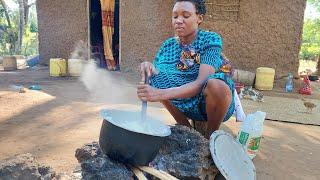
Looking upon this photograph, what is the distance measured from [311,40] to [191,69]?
2246cm

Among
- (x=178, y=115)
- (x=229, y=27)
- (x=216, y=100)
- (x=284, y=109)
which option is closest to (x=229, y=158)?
(x=216, y=100)

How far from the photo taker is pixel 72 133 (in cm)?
297

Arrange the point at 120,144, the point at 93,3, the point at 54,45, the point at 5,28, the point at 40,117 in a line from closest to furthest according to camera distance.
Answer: the point at 120,144, the point at 40,117, the point at 54,45, the point at 93,3, the point at 5,28

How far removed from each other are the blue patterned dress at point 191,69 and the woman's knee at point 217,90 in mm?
48

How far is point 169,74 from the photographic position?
241 centimetres

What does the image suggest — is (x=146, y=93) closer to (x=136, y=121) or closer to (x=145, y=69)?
(x=136, y=121)

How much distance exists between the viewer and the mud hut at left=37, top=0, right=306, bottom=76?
6.39 meters

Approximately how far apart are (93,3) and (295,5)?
5.30m

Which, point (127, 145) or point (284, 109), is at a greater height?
point (127, 145)

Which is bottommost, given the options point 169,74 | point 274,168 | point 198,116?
point 274,168

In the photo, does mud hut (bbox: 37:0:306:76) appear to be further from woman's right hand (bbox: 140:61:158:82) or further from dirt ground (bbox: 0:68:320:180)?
woman's right hand (bbox: 140:61:158:82)

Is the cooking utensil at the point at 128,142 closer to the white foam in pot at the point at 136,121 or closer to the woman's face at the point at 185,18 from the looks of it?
the white foam in pot at the point at 136,121

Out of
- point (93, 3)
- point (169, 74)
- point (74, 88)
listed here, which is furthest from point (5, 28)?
point (169, 74)

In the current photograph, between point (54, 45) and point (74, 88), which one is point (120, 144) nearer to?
point (74, 88)
